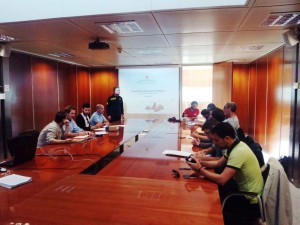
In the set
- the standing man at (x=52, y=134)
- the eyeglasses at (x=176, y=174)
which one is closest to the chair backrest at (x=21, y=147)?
the standing man at (x=52, y=134)

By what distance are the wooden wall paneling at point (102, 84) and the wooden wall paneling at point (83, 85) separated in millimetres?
172

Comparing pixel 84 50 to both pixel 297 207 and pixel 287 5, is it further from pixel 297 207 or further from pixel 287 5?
pixel 297 207

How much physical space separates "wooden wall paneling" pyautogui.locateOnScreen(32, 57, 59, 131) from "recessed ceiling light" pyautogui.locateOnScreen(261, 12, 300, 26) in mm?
4866

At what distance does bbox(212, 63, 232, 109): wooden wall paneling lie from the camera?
725cm

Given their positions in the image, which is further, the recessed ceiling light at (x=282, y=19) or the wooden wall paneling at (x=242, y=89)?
the wooden wall paneling at (x=242, y=89)

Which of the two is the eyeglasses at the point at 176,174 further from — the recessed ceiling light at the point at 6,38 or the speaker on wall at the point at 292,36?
the recessed ceiling light at the point at 6,38

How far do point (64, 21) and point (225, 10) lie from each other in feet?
6.22

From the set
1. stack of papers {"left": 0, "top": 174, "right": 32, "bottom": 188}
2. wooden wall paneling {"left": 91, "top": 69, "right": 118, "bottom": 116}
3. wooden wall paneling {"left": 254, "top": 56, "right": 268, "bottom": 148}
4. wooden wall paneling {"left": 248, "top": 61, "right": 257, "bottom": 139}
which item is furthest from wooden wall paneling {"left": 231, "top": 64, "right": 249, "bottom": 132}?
stack of papers {"left": 0, "top": 174, "right": 32, "bottom": 188}

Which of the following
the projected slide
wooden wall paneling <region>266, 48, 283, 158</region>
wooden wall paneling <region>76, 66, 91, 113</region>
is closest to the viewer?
wooden wall paneling <region>266, 48, 283, 158</region>

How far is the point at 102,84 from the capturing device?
8.43m

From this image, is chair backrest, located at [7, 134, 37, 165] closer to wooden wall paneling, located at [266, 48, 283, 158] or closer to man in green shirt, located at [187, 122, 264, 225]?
man in green shirt, located at [187, 122, 264, 225]

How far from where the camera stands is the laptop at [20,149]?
7.64ft

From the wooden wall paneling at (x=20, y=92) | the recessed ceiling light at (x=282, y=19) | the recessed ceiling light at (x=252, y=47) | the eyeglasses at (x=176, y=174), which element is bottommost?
the eyeglasses at (x=176, y=174)

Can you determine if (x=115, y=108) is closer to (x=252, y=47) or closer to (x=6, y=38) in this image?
(x=6, y=38)
